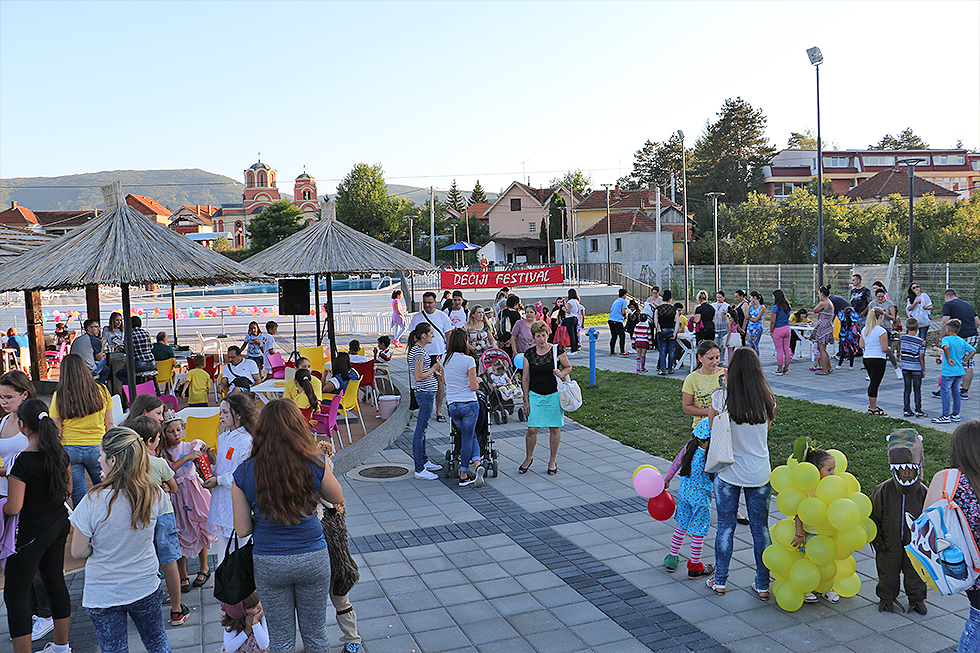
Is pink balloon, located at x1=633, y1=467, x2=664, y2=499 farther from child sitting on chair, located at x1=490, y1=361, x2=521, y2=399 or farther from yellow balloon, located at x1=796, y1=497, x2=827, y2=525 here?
child sitting on chair, located at x1=490, y1=361, x2=521, y2=399

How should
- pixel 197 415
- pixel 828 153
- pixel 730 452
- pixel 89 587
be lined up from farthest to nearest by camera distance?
pixel 828 153 < pixel 197 415 < pixel 730 452 < pixel 89 587

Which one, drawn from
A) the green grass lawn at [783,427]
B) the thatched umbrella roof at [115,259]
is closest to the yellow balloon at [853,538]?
the green grass lawn at [783,427]

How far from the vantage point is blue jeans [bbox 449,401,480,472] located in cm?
775

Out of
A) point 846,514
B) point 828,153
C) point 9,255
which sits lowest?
point 846,514

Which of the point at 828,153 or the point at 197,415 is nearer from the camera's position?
the point at 197,415

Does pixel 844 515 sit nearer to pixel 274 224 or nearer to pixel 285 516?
pixel 285 516

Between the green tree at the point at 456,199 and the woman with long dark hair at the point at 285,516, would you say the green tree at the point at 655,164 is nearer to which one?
the green tree at the point at 456,199

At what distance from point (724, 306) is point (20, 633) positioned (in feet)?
44.8

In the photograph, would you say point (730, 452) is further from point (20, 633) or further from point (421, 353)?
point (421, 353)

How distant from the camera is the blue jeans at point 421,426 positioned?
8.15 m

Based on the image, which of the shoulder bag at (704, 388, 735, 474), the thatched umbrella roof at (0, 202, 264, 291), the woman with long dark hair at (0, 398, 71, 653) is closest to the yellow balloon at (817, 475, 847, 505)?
the shoulder bag at (704, 388, 735, 474)

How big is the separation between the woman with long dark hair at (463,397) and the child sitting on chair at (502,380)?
3179 millimetres

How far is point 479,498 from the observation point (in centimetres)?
754

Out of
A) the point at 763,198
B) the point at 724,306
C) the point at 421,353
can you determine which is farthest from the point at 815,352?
the point at 763,198
